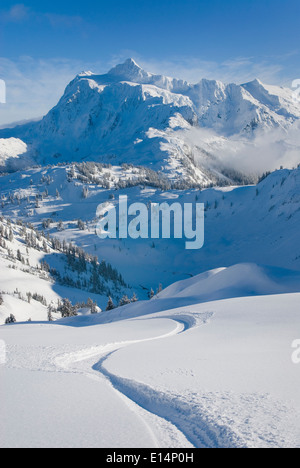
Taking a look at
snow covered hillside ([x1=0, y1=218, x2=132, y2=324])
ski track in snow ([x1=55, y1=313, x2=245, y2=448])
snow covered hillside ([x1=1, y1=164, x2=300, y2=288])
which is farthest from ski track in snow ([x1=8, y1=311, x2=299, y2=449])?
snow covered hillside ([x1=1, y1=164, x2=300, y2=288])

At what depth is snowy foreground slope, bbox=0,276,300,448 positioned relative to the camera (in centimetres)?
483

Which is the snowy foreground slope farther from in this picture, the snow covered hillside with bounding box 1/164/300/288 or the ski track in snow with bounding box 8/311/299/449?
the snow covered hillside with bounding box 1/164/300/288

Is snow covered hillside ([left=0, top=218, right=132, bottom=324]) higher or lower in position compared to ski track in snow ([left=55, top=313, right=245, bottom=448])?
lower

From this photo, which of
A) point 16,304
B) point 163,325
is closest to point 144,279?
point 16,304

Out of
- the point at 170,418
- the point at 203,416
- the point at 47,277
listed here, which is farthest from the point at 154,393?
the point at 47,277

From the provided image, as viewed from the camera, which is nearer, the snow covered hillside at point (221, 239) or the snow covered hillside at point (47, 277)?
the snow covered hillside at point (47, 277)

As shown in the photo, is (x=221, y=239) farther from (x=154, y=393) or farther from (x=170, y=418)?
(x=170, y=418)

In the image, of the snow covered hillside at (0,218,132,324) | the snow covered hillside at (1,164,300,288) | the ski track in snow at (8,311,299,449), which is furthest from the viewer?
the snow covered hillside at (1,164,300,288)

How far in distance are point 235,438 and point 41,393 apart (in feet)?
13.7

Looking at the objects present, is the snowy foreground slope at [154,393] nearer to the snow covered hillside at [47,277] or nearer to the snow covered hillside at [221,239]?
the snow covered hillside at [47,277]

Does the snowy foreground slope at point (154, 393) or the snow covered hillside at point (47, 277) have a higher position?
the snowy foreground slope at point (154, 393)

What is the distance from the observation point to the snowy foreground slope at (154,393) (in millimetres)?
4828

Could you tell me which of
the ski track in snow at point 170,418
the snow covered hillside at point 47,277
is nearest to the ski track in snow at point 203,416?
the ski track in snow at point 170,418
